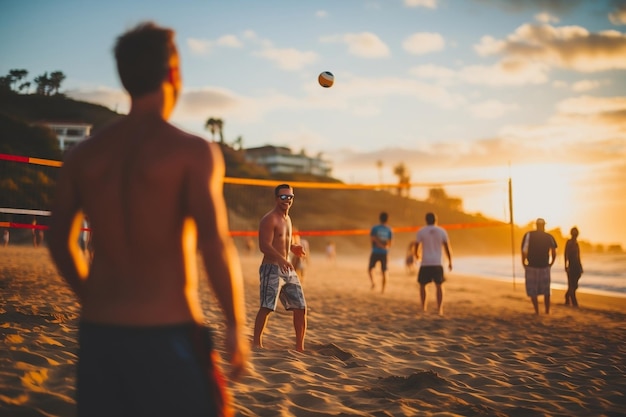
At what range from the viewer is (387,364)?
4637 millimetres

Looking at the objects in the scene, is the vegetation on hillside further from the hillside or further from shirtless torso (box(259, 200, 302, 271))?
shirtless torso (box(259, 200, 302, 271))

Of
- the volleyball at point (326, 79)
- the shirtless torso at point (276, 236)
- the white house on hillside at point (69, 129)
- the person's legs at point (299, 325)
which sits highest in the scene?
the white house on hillside at point (69, 129)

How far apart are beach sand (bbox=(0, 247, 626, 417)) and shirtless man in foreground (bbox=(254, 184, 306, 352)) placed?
322mm

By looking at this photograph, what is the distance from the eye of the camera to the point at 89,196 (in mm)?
1447

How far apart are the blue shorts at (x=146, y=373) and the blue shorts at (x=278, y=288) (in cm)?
335

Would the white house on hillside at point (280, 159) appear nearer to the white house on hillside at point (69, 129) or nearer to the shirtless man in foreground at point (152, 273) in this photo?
the white house on hillside at point (69, 129)

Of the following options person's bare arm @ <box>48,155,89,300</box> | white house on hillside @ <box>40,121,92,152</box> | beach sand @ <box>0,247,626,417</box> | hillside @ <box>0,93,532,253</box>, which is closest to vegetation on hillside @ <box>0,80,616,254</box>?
hillside @ <box>0,93,532,253</box>

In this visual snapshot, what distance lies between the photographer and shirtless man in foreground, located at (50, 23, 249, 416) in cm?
137

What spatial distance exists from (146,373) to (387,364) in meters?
3.59

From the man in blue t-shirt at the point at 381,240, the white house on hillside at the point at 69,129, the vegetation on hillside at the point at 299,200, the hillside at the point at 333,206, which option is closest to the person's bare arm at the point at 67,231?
the man in blue t-shirt at the point at 381,240

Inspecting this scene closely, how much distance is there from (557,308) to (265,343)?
22.3 feet

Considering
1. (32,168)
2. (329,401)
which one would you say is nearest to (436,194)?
(32,168)

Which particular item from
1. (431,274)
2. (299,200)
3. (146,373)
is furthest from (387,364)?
(299,200)

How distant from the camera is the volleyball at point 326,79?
8.36 metres
